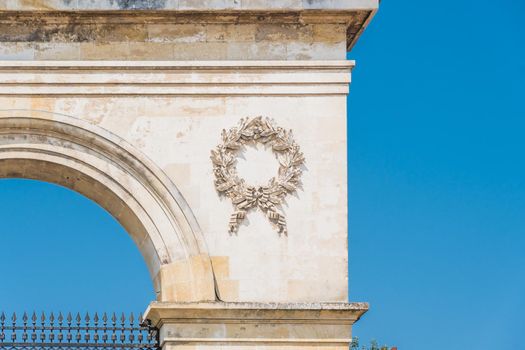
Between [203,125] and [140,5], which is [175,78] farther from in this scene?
[140,5]

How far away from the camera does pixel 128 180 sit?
15.8m

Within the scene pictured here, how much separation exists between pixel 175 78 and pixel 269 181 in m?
1.50

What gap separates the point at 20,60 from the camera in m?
15.8

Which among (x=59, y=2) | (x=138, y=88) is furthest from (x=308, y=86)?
(x=59, y=2)

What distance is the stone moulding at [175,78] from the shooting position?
1581 centimetres

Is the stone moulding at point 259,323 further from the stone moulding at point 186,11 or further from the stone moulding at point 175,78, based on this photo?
the stone moulding at point 186,11

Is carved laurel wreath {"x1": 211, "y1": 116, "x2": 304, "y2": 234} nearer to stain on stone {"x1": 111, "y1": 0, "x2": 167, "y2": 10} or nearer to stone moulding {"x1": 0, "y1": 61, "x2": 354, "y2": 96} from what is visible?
stone moulding {"x1": 0, "y1": 61, "x2": 354, "y2": 96}

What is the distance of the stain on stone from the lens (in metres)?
15.8

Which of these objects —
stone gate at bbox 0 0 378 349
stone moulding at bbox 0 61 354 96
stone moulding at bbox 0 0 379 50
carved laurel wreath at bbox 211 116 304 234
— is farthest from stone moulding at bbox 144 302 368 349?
stone moulding at bbox 0 0 379 50

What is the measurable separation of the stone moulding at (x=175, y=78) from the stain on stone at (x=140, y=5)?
1.89 ft

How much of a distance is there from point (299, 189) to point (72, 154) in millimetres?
2456

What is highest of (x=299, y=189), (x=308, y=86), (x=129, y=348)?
(x=308, y=86)

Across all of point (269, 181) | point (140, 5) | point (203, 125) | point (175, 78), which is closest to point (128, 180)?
point (203, 125)

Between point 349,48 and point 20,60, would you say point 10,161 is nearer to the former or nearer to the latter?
point 20,60
